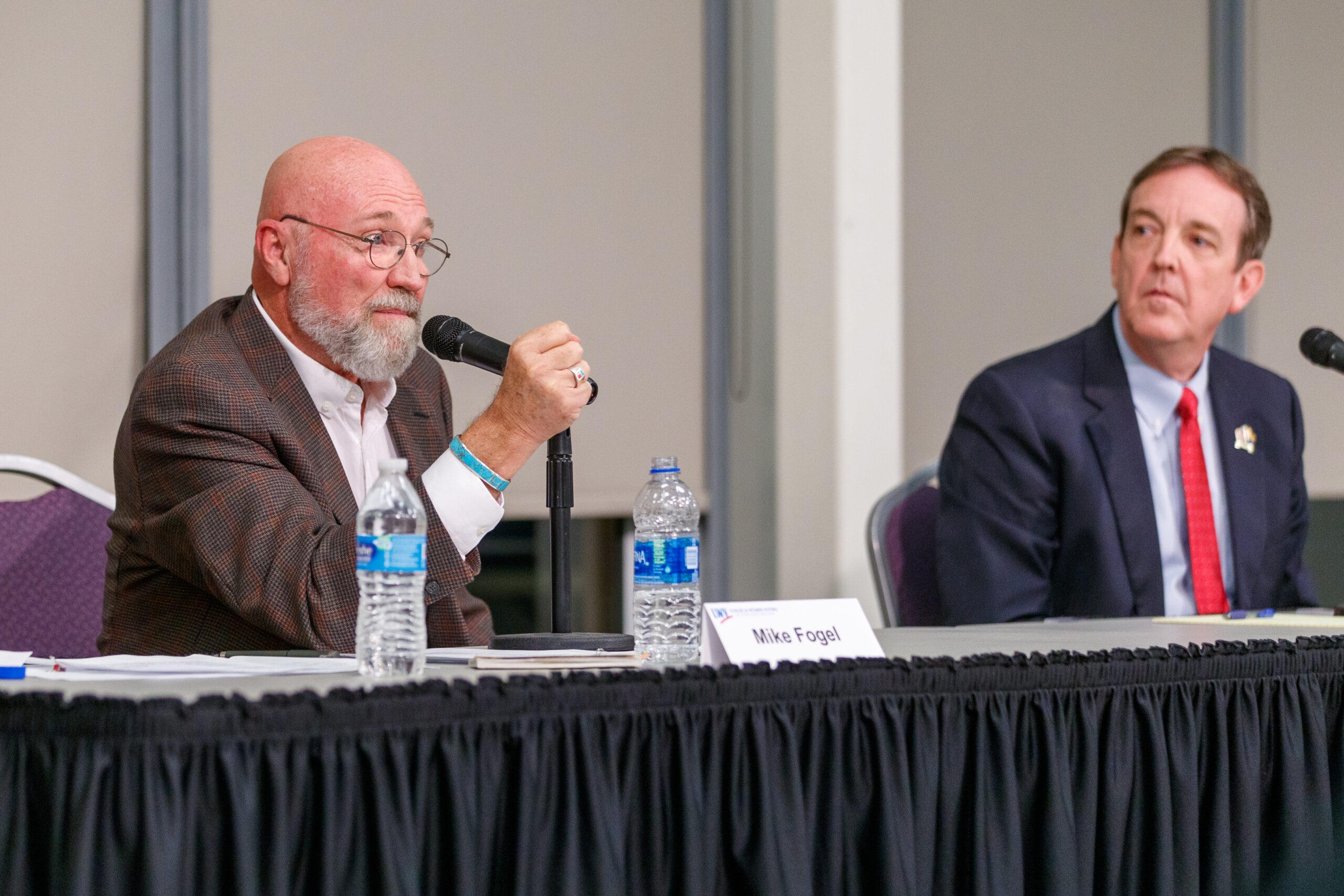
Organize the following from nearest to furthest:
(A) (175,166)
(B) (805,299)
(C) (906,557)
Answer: (C) (906,557) → (A) (175,166) → (B) (805,299)

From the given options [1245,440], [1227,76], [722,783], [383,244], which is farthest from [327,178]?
[1227,76]

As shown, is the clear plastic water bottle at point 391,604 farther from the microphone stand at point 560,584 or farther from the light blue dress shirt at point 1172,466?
the light blue dress shirt at point 1172,466

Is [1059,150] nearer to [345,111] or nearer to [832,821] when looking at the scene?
[345,111]

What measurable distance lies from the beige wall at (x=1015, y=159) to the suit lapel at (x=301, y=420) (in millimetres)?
2012

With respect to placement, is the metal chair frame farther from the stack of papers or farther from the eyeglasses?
the stack of papers

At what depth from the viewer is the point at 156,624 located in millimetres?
1775

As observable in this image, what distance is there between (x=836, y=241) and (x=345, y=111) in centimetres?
121

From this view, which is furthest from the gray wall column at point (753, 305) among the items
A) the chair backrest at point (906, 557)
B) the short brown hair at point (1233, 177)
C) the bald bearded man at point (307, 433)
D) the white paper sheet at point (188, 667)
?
the white paper sheet at point (188, 667)

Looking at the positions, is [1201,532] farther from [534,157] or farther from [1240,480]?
[534,157]

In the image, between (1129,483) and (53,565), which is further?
(1129,483)

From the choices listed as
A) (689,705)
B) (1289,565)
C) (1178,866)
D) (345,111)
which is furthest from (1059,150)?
(689,705)

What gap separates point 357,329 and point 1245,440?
164 centimetres

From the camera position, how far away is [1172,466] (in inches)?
93.3

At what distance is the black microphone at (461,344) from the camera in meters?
1.56
